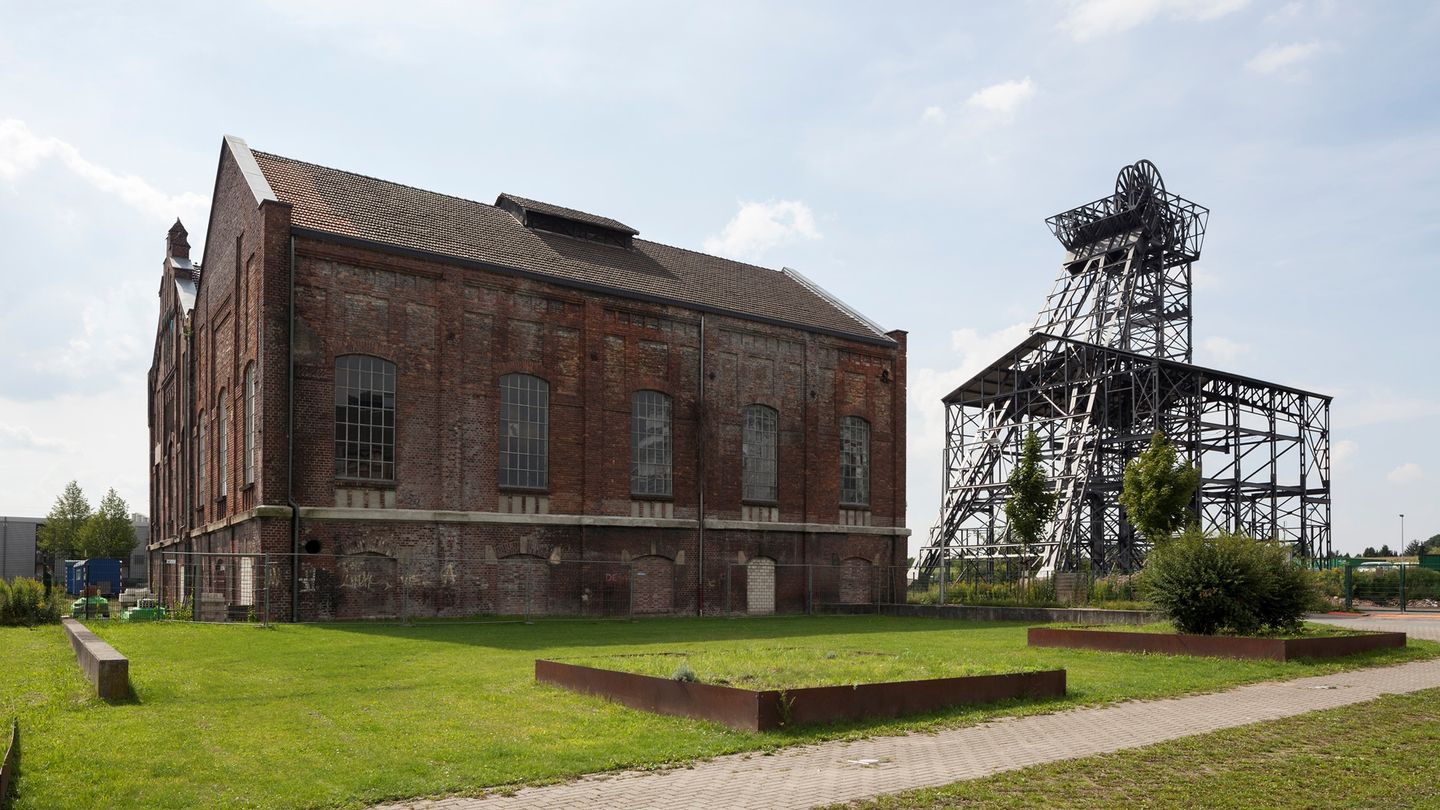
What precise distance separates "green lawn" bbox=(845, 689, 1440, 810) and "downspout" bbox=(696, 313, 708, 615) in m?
23.3

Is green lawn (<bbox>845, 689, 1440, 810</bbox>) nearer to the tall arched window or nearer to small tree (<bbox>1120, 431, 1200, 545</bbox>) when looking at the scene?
small tree (<bbox>1120, 431, 1200, 545</bbox>)

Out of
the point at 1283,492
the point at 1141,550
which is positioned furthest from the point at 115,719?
the point at 1283,492

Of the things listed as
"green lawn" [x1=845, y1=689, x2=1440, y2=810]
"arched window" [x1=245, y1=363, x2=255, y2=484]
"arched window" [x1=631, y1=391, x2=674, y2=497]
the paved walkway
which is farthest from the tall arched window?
"green lawn" [x1=845, y1=689, x2=1440, y2=810]

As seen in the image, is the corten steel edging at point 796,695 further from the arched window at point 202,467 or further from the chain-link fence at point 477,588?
the arched window at point 202,467

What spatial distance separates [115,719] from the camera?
1084 cm

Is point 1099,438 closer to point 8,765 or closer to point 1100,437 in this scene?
point 1100,437

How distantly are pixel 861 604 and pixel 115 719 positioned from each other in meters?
27.0

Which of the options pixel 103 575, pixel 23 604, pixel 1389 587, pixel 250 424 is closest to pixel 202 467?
pixel 250 424

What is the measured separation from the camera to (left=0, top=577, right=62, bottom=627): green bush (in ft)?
81.3

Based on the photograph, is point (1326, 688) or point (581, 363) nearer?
point (1326, 688)

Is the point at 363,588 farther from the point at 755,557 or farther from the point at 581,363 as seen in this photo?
the point at 755,557

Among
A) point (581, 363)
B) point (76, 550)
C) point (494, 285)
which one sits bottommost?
point (76, 550)

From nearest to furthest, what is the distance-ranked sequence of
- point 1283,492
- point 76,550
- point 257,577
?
1. point 257,577
2. point 1283,492
3. point 76,550

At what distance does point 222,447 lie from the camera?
3200cm
